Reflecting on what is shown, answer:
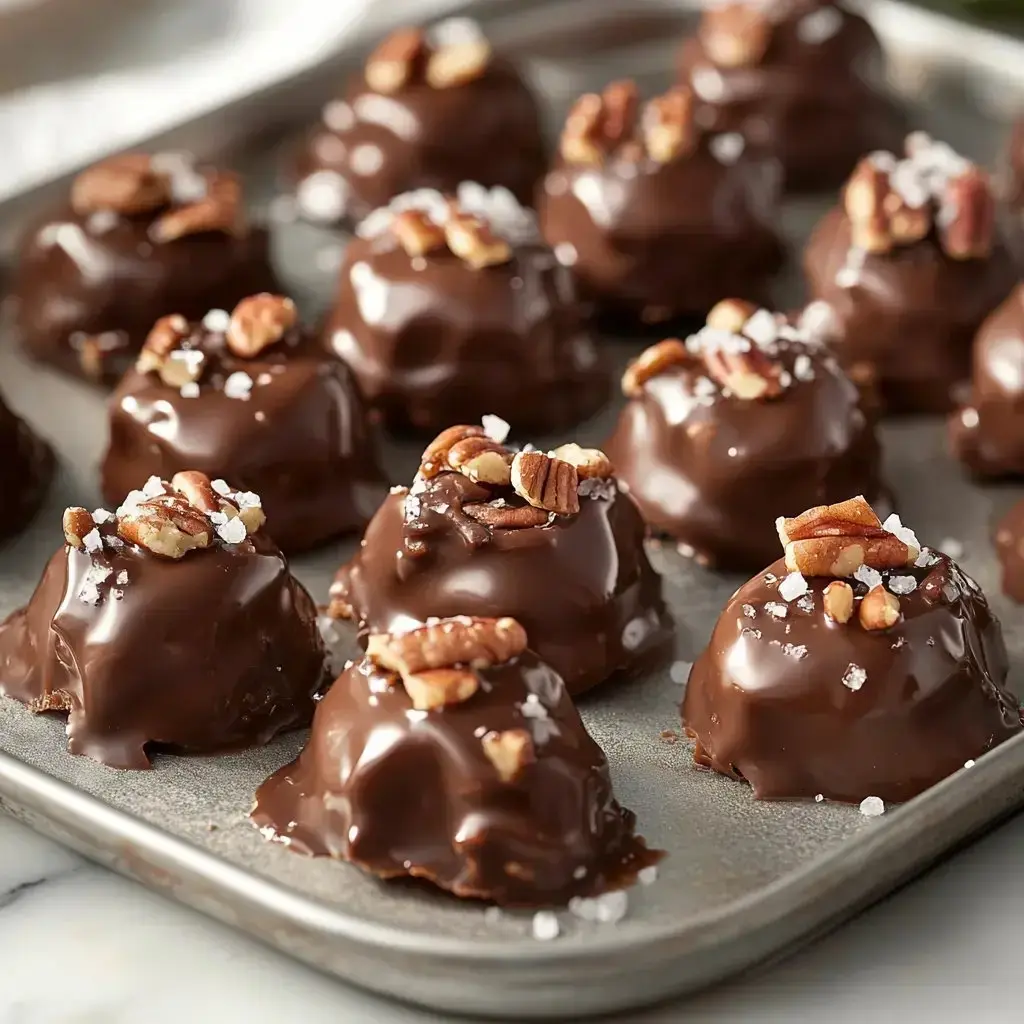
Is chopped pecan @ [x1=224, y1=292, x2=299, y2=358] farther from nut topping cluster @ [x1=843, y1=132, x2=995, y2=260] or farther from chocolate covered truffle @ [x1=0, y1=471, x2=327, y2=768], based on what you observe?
nut topping cluster @ [x1=843, y1=132, x2=995, y2=260]

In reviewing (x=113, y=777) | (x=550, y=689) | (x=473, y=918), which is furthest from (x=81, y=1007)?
(x=550, y=689)

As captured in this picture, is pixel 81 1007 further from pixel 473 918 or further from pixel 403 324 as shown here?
pixel 403 324

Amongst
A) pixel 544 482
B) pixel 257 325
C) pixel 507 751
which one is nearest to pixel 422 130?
pixel 257 325

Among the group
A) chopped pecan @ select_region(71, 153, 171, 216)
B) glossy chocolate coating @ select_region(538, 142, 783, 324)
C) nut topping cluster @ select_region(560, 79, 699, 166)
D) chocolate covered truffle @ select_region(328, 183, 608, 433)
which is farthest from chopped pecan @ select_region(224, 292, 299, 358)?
nut topping cluster @ select_region(560, 79, 699, 166)

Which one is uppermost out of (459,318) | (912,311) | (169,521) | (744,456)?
(169,521)

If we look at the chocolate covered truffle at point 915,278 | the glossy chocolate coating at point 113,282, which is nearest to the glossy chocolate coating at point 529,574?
the chocolate covered truffle at point 915,278

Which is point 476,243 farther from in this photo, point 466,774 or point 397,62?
point 466,774

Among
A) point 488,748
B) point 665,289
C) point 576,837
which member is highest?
point 488,748
